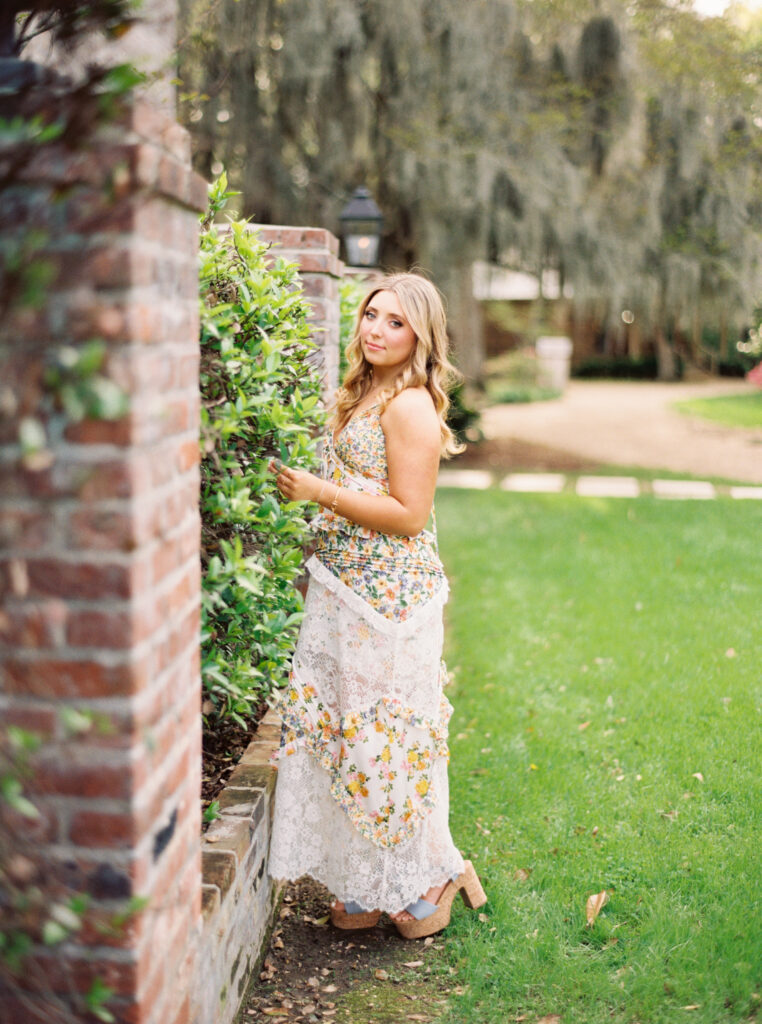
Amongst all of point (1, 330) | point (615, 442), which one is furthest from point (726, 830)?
point (615, 442)

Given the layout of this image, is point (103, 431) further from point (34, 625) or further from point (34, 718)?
point (34, 718)

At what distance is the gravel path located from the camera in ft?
42.5

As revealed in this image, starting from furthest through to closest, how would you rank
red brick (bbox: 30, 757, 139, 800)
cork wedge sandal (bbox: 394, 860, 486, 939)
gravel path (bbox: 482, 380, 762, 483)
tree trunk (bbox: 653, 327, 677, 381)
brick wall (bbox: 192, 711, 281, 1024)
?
tree trunk (bbox: 653, 327, 677, 381), gravel path (bbox: 482, 380, 762, 483), cork wedge sandal (bbox: 394, 860, 486, 939), brick wall (bbox: 192, 711, 281, 1024), red brick (bbox: 30, 757, 139, 800)

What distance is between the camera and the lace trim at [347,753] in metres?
2.68

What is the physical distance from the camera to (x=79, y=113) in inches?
53.4

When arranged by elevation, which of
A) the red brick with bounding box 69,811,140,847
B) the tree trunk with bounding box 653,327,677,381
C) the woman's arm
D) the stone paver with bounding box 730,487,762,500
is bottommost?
the stone paver with bounding box 730,487,762,500

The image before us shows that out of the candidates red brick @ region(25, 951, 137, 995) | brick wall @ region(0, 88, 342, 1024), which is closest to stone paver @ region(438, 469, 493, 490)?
brick wall @ region(0, 88, 342, 1024)

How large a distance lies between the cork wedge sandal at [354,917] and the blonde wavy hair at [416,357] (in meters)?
1.36

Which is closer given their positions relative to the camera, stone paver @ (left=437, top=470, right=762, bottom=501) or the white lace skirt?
the white lace skirt

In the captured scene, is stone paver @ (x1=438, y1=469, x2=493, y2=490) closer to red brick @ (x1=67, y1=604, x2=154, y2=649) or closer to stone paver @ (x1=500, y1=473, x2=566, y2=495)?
stone paver @ (x1=500, y1=473, x2=566, y2=495)

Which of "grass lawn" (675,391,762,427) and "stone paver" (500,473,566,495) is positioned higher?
"grass lawn" (675,391,762,427)

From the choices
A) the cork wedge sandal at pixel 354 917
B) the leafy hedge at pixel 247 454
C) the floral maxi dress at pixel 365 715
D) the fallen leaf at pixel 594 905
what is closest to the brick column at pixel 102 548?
the leafy hedge at pixel 247 454

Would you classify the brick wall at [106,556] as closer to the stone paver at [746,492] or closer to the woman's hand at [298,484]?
the woman's hand at [298,484]

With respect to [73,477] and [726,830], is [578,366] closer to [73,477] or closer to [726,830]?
[726,830]
